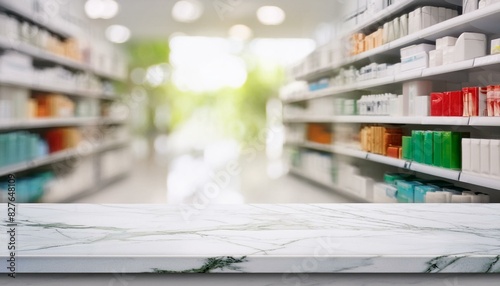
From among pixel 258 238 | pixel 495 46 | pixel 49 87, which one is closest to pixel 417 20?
pixel 495 46

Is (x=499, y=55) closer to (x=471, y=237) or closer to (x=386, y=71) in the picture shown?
(x=386, y=71)

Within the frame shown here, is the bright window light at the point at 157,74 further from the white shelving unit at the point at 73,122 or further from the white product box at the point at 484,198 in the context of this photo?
the white product box at the point at 484,198

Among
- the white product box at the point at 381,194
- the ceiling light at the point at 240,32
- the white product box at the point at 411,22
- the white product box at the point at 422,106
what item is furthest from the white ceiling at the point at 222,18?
the white product box at the point at 381,194

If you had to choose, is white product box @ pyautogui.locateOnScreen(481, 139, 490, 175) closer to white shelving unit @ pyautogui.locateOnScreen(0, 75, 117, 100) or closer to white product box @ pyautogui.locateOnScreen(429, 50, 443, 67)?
white product box @ pyautogui.locateOnScreen(429, 50, 443, 67)

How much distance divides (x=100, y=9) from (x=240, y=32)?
0.75 metres

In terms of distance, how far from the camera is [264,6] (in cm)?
229

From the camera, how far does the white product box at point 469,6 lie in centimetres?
216

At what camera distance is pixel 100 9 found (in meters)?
2.26

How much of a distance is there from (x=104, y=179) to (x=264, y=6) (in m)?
1.29

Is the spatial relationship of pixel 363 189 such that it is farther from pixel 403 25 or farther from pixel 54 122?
pixel 54 122

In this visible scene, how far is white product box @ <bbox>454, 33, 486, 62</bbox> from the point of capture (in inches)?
85.3

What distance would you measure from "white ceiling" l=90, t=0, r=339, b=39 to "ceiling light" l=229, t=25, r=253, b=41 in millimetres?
22

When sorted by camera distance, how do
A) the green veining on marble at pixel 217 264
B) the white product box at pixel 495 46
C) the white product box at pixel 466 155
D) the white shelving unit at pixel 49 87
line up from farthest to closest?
the white shelving unit at pixel 49 87
the white product box at pixel 466 155
the white product box at pixel 495 46
the green veining on marble at pixel 217 264

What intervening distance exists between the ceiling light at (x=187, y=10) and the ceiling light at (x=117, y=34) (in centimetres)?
27
